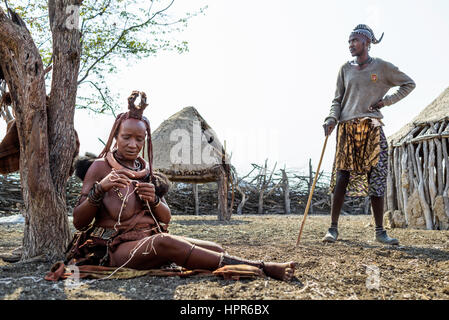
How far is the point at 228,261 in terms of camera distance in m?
2.41

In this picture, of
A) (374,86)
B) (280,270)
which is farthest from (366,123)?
(280,270)

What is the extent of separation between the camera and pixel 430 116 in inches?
264

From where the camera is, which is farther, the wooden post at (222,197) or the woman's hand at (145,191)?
the wooden post at (222,197)

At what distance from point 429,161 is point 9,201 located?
1033 cm

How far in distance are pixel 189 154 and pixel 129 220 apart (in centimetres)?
540

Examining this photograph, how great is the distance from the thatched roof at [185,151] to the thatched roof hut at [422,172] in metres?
3.29

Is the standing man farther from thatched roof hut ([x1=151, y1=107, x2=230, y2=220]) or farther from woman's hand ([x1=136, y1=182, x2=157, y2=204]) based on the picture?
thatched roof hut ([x1=151, y1=107, x2=230, y2=220])

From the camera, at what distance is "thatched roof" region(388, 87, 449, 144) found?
647cm

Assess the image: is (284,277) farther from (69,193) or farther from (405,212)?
Answer: (69,193)

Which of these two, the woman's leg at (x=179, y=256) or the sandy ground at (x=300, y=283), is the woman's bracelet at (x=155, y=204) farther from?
the sandy ground at (x=300, y=283)

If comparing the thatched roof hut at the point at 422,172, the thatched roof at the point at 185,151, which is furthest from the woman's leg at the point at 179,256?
the thatched roof at the point at 185,151

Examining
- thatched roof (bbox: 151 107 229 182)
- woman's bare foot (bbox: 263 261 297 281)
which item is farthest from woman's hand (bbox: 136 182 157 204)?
thatched roof (bbox: 151 107 229 182)

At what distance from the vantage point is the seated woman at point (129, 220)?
2.41 metres
